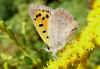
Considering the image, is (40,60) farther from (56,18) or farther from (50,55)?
(56,18)

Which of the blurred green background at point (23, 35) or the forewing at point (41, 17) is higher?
the forewing at point (41, 17)

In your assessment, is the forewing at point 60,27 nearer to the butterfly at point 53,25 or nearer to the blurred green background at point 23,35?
the butterfly at point 53,25

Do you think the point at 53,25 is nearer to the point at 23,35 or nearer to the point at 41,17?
the point at 41,17

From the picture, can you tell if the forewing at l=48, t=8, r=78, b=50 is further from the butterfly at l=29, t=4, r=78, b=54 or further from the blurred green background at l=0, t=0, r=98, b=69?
the blurred green background at l=0, t=0, r=98, b=69

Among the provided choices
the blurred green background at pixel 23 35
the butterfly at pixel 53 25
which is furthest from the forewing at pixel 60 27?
the blurred green background at pixel 23 35

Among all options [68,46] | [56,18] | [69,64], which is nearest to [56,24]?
[56,18]

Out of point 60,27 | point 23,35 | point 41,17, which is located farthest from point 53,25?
Answer: point 23,35

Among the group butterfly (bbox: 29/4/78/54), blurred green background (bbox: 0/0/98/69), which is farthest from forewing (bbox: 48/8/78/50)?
blurred green background (bbox: 0/0/98/69)
